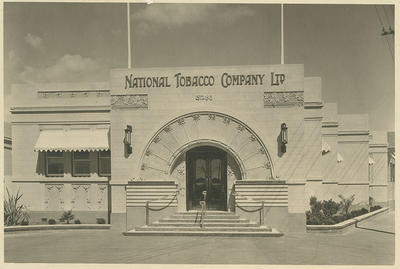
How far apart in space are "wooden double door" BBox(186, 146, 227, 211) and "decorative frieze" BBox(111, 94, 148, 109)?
100 inches

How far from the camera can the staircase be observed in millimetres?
14039

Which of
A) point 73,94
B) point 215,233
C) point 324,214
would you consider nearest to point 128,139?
point 215,233

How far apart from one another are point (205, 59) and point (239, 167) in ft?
13.5

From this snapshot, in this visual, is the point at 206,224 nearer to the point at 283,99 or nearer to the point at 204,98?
the point at 204,98

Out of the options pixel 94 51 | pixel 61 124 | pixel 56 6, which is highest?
pixel 56 6

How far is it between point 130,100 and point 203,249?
6.33 meters

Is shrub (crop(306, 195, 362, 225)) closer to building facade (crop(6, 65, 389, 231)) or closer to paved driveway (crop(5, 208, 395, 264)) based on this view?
paved driveway (crop(5, 208, 395, 264))

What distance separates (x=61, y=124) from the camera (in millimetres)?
19844

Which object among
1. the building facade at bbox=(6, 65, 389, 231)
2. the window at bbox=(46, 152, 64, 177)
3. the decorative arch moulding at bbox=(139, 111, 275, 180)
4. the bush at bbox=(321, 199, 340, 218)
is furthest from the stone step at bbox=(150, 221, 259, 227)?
the window at bbox=(46, 152, 64, 177)

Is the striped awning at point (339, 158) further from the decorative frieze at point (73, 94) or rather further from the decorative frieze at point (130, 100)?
the decorative frieze at point (73, 94)

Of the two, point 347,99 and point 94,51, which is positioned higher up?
point 94,51

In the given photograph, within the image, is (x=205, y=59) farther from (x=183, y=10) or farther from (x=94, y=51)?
(x=94, y=51)

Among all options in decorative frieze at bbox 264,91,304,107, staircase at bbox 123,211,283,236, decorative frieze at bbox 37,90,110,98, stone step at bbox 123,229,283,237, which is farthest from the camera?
decorative frieze at bbox 37,90,110,98

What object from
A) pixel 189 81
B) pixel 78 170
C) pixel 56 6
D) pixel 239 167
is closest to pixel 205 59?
pixel 189 81
